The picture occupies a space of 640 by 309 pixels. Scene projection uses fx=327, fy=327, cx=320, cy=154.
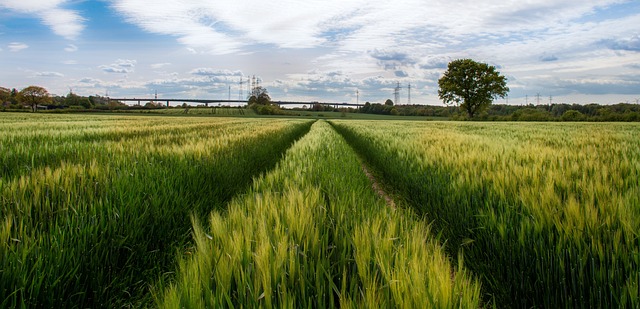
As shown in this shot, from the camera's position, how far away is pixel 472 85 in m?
56.6

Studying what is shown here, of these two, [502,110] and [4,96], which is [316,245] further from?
[4,96]

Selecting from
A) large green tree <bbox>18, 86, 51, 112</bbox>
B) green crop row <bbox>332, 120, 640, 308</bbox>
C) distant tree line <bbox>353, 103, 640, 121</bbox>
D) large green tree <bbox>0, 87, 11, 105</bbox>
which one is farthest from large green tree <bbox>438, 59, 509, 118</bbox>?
large green tree <bbox>0, 87, 11, 105</bbox>

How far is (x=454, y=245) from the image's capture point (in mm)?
3146

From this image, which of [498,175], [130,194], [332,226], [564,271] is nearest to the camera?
[564,271]

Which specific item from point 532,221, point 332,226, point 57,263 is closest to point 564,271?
point 532,221

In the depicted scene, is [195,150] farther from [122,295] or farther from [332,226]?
[332,226]

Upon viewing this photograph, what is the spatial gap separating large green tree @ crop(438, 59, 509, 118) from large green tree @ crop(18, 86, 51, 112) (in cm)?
10405

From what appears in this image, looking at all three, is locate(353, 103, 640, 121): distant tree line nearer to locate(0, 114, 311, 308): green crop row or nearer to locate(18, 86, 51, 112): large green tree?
locate(0, 114, 311, 308): green crop row

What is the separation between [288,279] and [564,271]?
4.57 ft

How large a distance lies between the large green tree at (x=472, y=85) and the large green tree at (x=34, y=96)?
341ft

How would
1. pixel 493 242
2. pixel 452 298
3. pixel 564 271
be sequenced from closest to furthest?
pixel 452 298
pixel 564 271
pixel 493 242

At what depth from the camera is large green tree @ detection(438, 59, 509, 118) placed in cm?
5550

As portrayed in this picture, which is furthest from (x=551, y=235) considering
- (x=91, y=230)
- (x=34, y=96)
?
(x=34, y=96)

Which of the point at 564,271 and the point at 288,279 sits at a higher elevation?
the point at 288,279
